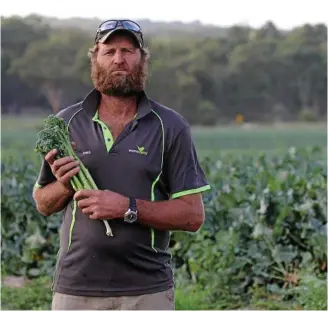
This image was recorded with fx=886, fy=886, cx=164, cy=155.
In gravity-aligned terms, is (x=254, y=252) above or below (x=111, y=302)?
below

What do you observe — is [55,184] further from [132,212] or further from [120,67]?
[120,67]

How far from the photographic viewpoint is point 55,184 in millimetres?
3697

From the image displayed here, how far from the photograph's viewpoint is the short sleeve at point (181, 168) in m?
3.68

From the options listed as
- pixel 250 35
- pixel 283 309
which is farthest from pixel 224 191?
pixel 250 35

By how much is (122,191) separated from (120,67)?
0.52 meters

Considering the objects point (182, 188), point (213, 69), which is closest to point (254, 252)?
point (182, 188)

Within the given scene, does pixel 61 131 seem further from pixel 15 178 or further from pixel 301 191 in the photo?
pixel 15 178

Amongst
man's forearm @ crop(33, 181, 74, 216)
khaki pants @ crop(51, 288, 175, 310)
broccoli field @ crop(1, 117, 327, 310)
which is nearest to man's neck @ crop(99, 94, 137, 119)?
man's forearm @ crop(33, 181, 74, 216)

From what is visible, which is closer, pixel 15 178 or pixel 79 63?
pixel 15 178

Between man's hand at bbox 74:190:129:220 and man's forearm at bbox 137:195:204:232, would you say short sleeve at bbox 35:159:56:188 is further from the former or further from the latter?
man's forearm at bbox 137:195:204:232

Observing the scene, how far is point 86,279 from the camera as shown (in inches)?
143

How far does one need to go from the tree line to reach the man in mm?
55470

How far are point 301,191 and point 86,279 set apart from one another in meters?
5.12

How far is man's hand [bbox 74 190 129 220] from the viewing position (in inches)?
138
